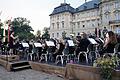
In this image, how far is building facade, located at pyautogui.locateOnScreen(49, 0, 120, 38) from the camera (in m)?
61.4

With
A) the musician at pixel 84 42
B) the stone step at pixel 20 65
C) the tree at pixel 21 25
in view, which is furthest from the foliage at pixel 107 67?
the tree at pixel 21 25

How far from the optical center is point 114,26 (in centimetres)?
5838

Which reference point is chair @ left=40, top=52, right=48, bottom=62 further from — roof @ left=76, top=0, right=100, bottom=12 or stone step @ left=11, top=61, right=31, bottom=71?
roof @ left=76, top=0, right=100, bottom=12

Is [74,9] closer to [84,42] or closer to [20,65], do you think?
[20,65]

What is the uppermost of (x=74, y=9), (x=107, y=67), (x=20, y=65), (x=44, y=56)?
(x=74, y=9)

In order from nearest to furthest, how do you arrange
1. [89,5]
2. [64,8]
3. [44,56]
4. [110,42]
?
1. [110,42]
2. [44,56]
3. [89,5]
4. [64,8]

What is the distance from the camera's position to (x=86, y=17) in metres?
70.2

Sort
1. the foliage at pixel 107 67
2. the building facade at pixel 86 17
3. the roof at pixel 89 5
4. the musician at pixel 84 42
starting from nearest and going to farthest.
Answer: the foliage at pixel 107 67
the musician at pixel 84 42
the building facade at pixel 86 17
the roof at pixel 89 5

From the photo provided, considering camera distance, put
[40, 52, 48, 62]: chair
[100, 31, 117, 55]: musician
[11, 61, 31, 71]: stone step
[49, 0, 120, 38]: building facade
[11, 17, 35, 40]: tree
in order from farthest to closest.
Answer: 1. [11, 17, 35, 40]: tree
2. [49, 0, 120, 38]: building facade
3. [40, 52, 48, 62]: chair
4. [11, 61, 31, 71]: stone step
5. [100, 31, 117, 55]: musician

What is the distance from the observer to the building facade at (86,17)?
2416 inches

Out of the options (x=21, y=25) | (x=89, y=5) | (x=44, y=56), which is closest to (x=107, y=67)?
(x=44, y=56)

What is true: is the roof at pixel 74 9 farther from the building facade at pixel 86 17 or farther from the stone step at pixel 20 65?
the stone step at pixel 20 65

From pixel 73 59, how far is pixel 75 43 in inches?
32.8

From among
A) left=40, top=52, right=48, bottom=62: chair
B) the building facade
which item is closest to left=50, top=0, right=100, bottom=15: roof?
the building facade
